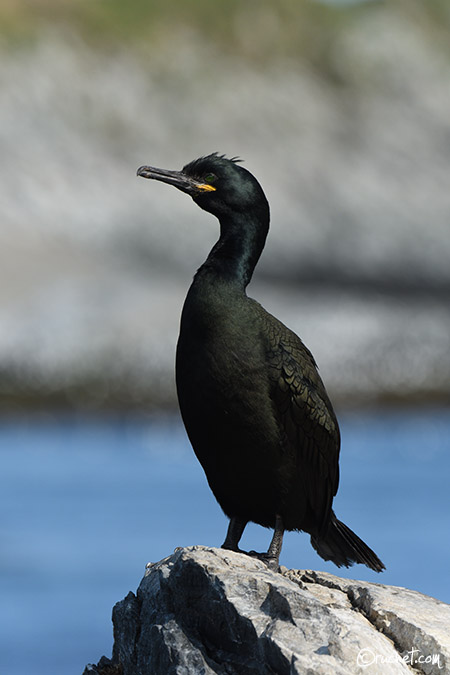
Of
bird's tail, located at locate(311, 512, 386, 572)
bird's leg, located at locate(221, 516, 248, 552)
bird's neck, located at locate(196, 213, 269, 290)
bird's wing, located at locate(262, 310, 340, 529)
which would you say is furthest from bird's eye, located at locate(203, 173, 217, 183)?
bird's tail, located at locate(311, 512, 386, 572)

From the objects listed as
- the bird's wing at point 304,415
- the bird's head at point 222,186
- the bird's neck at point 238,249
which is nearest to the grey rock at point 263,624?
the bird's wing at point 304,415

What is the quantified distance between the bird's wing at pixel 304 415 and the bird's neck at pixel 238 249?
245 mm

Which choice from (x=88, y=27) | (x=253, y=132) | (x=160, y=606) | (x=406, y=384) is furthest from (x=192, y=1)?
(x=160, y=606)

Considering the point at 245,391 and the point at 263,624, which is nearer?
the point at 263,624

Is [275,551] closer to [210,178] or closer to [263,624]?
[263,624]

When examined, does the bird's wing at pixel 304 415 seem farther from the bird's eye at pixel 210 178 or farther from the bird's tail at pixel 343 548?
the bird's eye at pixel 210 178

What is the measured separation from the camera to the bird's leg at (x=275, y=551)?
4863 millimetres

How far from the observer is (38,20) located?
2339 centimetres

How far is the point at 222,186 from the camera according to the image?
16.8 feet

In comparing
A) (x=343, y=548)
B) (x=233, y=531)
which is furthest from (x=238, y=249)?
(x=343, y=548)

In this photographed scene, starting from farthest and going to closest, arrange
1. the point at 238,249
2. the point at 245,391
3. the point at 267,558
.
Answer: the point at 238,249
the point at 267,558
the point at 245,391

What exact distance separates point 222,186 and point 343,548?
184 centimetres

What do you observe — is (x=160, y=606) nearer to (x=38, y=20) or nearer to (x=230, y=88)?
(x=230, y=88)

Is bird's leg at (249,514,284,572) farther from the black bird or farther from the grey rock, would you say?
the grey rock
